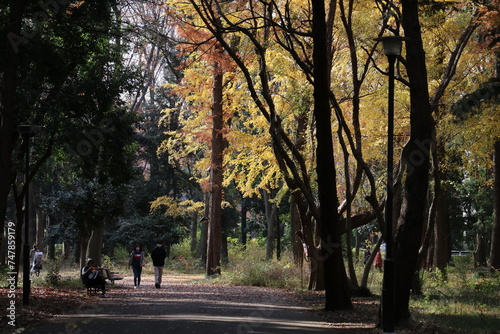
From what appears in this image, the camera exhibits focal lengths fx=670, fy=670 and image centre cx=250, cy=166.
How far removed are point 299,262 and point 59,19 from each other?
14.7 metres

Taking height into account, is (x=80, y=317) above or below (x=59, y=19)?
below

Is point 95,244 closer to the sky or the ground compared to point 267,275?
closer to the sky

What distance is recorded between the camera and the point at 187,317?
48.0 ft

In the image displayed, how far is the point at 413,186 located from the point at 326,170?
3.86m

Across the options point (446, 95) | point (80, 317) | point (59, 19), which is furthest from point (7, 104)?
point (446, 95)

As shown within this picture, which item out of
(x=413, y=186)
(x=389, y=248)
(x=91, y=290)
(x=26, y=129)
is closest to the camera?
(x=389, y=248)

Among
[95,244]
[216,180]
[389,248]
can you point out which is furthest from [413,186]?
[216,180]

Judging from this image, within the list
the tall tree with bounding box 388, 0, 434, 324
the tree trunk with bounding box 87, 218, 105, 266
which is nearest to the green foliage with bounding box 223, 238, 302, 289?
the tree trunk with bounding box 87, 218, 105, 266

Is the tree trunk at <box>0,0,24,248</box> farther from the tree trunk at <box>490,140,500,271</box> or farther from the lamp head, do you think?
the tree trunk at <box>490,140,500,271</box>

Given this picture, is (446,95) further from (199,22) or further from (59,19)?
(59,19)

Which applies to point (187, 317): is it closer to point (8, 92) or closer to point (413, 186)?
point (413, 186)

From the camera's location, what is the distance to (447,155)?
24.7 meters

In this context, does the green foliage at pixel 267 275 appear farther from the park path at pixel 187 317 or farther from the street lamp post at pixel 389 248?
the street lamp post at pixel 389 248

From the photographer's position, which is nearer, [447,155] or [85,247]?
[447,155]
